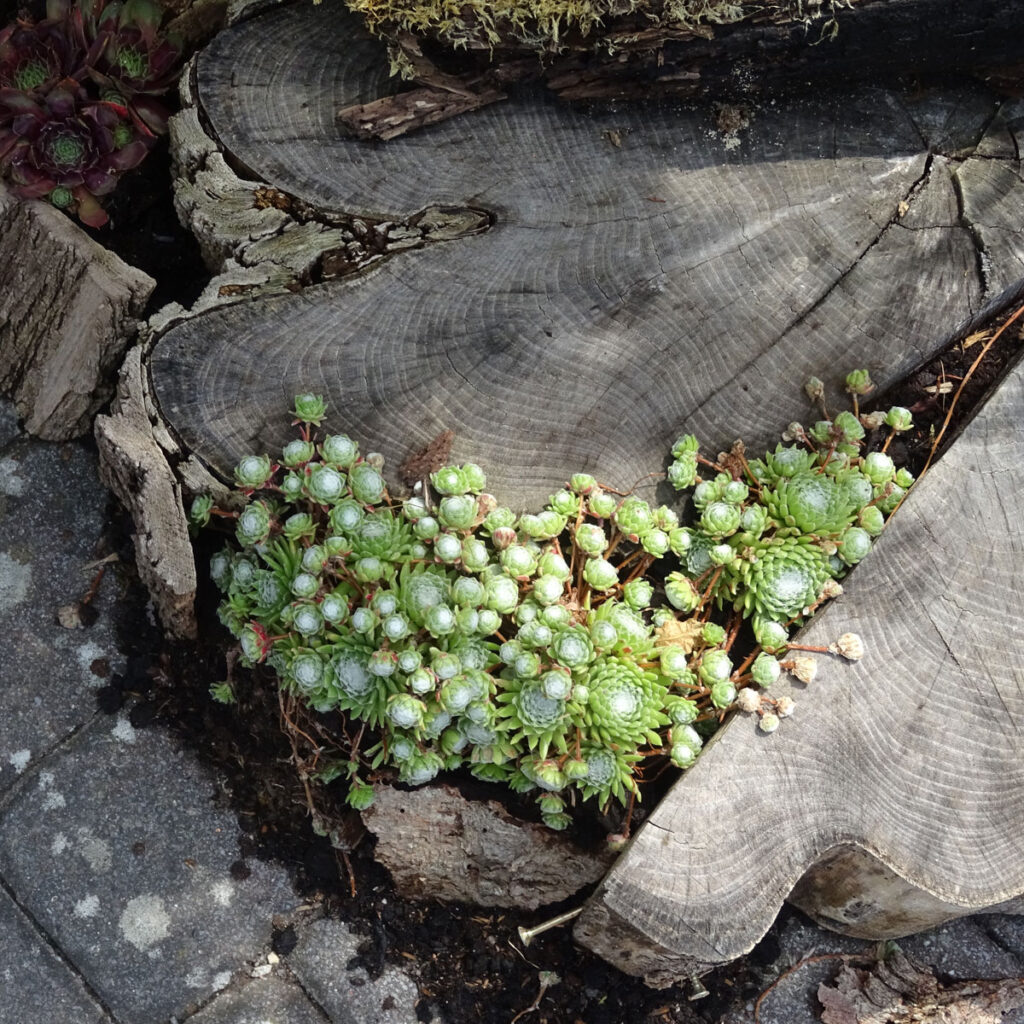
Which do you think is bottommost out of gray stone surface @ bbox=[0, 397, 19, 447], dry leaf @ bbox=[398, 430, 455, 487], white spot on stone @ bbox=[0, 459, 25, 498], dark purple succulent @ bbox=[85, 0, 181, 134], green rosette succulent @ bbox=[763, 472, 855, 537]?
green rosette succulent @ bbox=[763, 472, 855, 537]

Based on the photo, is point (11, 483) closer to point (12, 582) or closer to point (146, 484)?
point (12, 582)

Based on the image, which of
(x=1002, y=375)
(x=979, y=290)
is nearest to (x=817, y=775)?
(x=1002, y=375)

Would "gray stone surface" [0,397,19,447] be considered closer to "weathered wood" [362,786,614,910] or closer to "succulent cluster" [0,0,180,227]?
"succulent cluster" [0,0,180,227]

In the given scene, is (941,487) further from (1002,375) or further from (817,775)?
(817,775)

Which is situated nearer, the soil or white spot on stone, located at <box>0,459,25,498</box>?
the soil

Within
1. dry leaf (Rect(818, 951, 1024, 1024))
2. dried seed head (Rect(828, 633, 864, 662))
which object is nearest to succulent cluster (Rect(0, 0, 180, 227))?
dried seed head (Rect(828, 633, 864, 662))

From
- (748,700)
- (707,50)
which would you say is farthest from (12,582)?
(707,50)
